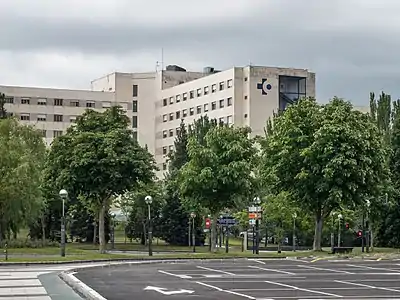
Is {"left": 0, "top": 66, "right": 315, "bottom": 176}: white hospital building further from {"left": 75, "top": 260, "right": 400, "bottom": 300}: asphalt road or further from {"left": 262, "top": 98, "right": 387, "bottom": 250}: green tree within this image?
{"left": 75, "top": 260, "right": 400, "bottom": 300}: asphalt road

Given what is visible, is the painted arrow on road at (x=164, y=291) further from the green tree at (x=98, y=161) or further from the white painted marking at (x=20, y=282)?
the green tree at (x=98, y=161)

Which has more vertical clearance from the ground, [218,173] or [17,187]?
[218,173]

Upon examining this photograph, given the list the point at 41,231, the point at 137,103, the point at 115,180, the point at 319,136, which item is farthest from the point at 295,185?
the point at 137,103

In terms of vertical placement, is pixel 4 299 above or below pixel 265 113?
below

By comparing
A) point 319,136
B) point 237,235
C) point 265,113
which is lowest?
point 237,235

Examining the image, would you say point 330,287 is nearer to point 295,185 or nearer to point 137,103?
point 295,185

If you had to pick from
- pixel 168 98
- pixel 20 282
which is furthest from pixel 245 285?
pixel 168 98

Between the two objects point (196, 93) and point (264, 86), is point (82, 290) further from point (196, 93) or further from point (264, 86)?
point (196, 93)

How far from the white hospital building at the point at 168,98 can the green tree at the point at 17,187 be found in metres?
59.4

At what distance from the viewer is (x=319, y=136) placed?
58.5 meters

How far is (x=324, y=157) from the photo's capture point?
58.5m

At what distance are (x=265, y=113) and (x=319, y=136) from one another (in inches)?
2514

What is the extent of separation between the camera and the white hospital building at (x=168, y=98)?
12175 centimetres

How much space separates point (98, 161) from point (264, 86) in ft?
230
